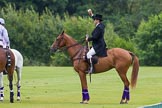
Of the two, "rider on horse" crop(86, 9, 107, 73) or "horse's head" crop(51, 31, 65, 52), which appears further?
"horse's head" crop(51, 31, 65, 52)

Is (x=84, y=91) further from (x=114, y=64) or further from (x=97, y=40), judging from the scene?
(x=97, y=40)

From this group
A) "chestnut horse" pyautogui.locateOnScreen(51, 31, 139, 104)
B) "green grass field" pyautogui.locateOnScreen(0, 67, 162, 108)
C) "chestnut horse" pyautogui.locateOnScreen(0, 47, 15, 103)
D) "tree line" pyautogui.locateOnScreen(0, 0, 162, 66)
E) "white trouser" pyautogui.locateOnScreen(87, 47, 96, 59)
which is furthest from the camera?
"tree line" pyautogui.locateOnScreen(0, 0, 162, 66)

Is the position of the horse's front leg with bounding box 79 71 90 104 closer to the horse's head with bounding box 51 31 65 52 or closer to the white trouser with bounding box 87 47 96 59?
the white trouser with bounding box 87 47 96 59

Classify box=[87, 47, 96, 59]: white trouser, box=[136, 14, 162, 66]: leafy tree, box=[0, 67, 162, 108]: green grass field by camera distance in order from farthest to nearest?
1. box=[136, 14, 162, 66]: leafy tree
2. box=[87, 47, 96, 59]: white trouser
3. box=[0, 67, 162, 108]: green grass field

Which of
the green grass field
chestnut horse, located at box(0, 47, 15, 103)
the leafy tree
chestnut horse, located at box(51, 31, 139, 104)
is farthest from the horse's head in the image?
the leafy tree

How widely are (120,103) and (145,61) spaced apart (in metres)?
51.9

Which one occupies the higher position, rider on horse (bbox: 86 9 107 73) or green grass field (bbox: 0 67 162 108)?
rider on horse (bbox: 86 9 107 73)

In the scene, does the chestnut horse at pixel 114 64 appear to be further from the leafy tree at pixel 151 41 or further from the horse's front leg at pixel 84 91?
the leafy tree at pixel 151 41

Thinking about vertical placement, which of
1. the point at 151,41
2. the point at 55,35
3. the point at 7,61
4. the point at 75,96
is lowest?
the point at 75,96

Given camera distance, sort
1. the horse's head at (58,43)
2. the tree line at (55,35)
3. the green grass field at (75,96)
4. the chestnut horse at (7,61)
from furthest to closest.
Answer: the tree line at (55,35)
the horse's head at (58,43)
the chestnut horse at (7,61)
the green grass field at (75,96)

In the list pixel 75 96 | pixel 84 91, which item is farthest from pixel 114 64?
pixel 75 96

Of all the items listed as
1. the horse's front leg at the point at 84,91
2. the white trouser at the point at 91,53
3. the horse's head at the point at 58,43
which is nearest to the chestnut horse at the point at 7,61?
the horse's head at the point at 58,43

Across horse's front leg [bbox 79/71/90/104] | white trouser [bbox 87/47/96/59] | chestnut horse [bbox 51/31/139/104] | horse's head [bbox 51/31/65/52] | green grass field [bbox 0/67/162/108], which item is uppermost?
horse's head [bbox 51/31/65/52]

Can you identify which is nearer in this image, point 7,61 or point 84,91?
point 7,61
